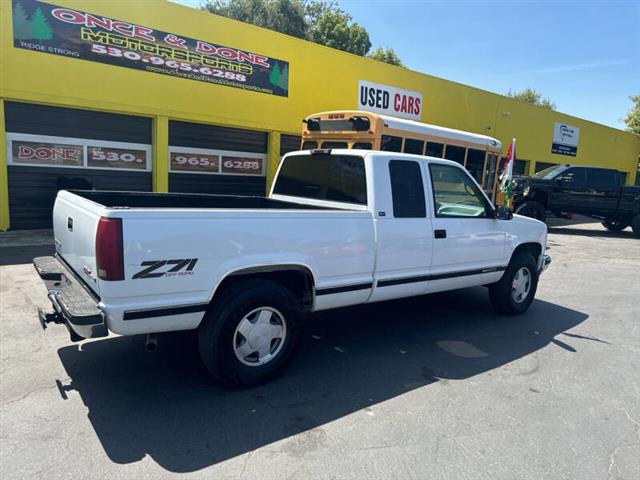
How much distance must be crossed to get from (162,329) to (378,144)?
7076mm

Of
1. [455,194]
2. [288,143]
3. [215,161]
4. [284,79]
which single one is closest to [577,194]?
[288,143]

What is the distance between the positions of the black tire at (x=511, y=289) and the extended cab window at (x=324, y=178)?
2426mm

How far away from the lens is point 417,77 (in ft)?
56.2

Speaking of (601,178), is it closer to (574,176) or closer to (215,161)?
(574,176)

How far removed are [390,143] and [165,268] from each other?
24.4 feet

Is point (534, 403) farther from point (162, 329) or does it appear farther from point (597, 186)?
point (597, 186)

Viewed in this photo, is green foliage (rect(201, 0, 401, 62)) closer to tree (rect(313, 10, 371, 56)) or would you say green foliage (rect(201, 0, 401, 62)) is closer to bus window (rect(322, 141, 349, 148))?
tree (rect(313, 10, 371, 56))

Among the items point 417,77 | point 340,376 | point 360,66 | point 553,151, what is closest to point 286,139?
point 360,66

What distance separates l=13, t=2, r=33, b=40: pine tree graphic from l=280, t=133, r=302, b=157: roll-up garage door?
6.40m

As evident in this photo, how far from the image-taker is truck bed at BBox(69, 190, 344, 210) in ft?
15.3

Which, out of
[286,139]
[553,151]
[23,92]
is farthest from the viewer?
[553,151]

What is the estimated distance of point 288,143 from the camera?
14.0m

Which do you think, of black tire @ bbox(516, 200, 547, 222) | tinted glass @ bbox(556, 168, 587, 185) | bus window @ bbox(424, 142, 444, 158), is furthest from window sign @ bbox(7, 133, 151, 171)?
tinted glass @ bbox(556, 168, 587, 185)

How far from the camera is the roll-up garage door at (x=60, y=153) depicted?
32.2 ft
